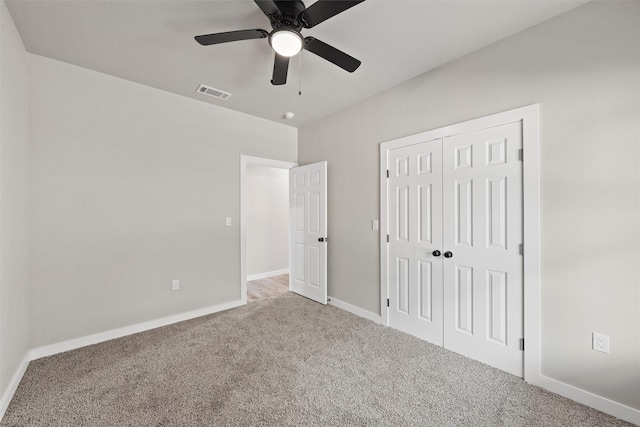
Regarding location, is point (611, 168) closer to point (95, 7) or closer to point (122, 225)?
point (95, 7)

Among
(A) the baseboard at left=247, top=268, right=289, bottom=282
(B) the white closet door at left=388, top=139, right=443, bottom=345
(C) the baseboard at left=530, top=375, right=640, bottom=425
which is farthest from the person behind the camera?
(A) the baseboard at left=247, top=268, right=289, bottom=282

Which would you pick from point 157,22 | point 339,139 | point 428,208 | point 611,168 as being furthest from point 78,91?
point 611,168

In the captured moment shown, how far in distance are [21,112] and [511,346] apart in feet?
14.5

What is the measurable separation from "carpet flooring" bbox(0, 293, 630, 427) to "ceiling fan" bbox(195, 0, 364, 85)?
94.9 inches

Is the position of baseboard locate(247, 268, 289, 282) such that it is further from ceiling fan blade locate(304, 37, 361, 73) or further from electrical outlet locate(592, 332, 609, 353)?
electrical outlet locate(592, 332, 609, 353)

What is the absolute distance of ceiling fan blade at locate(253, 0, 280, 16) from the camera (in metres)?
1.55

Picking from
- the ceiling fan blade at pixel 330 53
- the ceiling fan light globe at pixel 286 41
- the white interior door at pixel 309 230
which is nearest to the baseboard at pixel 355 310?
the white interior door at pixel 309 230

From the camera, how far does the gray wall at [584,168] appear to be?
172 centimetres

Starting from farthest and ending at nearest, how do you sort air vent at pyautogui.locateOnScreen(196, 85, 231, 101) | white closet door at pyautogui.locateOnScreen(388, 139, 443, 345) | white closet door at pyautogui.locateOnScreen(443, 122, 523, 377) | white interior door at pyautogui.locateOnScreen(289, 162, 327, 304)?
white interior door at pyautogui.locateOnScreen(289, 162, 327, 304) → air vent at pyautogui.locateOnScreen(196, 85, 231, 101) → white closet door at pyautogui.locateOnScreen(388, 139, 443, 345) → white closet door at pyautogui.locateOnScreen(443, 122, 523, 377)

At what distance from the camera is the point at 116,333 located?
2822 mm

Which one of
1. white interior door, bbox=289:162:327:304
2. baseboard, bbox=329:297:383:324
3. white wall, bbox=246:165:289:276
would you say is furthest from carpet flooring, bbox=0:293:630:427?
white wall, bbox=246:165:289:276

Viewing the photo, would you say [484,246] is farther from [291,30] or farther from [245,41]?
[245,41]

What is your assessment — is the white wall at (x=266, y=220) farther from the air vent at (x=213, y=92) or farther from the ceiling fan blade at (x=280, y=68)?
the ceiling fan blade at (x=280, y=68)

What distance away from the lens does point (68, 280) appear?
2.59 meters
